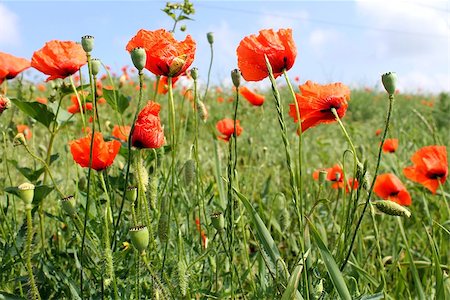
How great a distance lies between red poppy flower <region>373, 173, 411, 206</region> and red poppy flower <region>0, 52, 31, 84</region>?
1099 millimetres

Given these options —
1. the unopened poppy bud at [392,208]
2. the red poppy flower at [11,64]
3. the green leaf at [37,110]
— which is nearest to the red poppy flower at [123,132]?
the green leaf at [37,110]

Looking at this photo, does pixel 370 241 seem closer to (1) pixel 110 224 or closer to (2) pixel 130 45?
(1) pixel 110 224

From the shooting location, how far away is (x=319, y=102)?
99 cm

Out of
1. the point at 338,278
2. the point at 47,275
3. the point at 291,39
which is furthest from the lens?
the point at 47,275

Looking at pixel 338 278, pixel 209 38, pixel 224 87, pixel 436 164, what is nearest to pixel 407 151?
pixel 436 164

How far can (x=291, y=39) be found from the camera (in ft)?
3.15

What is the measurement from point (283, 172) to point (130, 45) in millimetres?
2034

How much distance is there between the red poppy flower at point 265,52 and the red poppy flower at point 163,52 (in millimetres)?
107

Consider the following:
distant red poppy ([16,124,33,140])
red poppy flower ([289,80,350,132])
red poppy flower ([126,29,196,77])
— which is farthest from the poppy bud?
distant red poppy ([16,124,33,140])

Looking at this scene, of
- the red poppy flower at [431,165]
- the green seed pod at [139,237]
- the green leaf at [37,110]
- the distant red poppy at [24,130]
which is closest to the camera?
the green seed pod at [139,237]

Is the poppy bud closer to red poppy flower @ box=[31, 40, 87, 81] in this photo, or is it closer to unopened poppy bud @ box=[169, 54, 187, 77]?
unopened poppy bud @ box=[169, 54, 187, 77]

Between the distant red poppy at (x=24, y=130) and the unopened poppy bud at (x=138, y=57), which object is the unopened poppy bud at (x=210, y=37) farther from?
the distant red poppy at (x=24, y=130)

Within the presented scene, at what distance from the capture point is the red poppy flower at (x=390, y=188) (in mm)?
1740

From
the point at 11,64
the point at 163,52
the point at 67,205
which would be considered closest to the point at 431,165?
the point at 163,52
